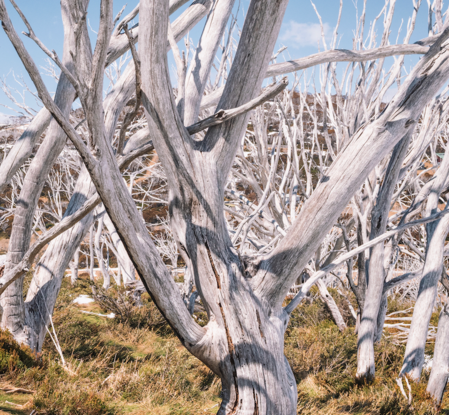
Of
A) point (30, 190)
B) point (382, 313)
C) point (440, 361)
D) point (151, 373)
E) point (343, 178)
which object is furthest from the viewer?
point (151, 373)

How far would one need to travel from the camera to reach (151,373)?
375 centimetres

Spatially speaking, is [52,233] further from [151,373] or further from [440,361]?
[440,361]

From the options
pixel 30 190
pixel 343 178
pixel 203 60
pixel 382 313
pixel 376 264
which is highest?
pixel 203 60

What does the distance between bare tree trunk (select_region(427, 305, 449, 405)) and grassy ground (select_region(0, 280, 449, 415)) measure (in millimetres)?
127

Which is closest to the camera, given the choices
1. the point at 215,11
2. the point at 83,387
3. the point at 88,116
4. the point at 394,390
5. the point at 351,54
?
the point at 88,116

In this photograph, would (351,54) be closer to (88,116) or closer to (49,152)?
(88,116)

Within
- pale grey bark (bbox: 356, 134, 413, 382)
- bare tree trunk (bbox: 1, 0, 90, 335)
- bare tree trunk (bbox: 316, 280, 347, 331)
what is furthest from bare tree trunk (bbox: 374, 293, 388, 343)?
bare tree trunk (bbox: 1, 0, 90, 335)

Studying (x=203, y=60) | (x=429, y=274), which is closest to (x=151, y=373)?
(x=429, y=274)

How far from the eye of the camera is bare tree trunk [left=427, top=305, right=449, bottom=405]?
9.80 feet

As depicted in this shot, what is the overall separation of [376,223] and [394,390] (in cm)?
203

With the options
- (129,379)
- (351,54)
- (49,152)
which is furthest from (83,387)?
(351,54)

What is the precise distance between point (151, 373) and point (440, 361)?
2.98 m

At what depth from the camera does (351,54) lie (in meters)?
1.66

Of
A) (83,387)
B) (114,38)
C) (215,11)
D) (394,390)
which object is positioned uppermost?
(114,38)
